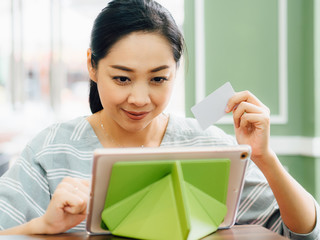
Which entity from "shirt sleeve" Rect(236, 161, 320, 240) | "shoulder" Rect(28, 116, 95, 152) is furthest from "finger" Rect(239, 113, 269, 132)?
"shoulder" Rect(28, 116, 95, 152)

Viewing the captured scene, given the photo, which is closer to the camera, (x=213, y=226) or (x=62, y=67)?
(x=213, y=226)

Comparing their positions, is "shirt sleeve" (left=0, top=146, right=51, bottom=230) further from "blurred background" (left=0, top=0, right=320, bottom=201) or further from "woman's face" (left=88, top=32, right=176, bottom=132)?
"blurred background" (left=0, top=0, right=320, bottom=201)

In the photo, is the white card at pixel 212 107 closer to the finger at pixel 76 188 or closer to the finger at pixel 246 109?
the finger at pixel 246 109

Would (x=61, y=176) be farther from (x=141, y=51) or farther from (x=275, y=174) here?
(x=275, y=174)

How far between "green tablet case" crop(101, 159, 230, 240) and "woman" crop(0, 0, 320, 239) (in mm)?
329

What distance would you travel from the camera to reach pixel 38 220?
2.54 ft

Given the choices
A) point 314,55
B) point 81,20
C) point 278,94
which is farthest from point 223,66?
point 81,20

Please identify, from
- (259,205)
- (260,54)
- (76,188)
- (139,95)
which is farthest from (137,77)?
(260,54)

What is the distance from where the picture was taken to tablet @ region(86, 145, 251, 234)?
60cm

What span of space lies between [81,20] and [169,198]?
2.70 meters

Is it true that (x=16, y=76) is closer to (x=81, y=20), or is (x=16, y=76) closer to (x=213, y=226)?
(x=81, y=20)

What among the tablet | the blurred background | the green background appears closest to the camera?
the tablet

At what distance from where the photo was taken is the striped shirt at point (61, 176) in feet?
3.22

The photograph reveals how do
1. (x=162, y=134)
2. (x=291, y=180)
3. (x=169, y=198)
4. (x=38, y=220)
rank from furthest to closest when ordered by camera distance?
(x=162, y=134) < (x=291, y=180) < (x=38, y=220) < (x=169, y=198)
